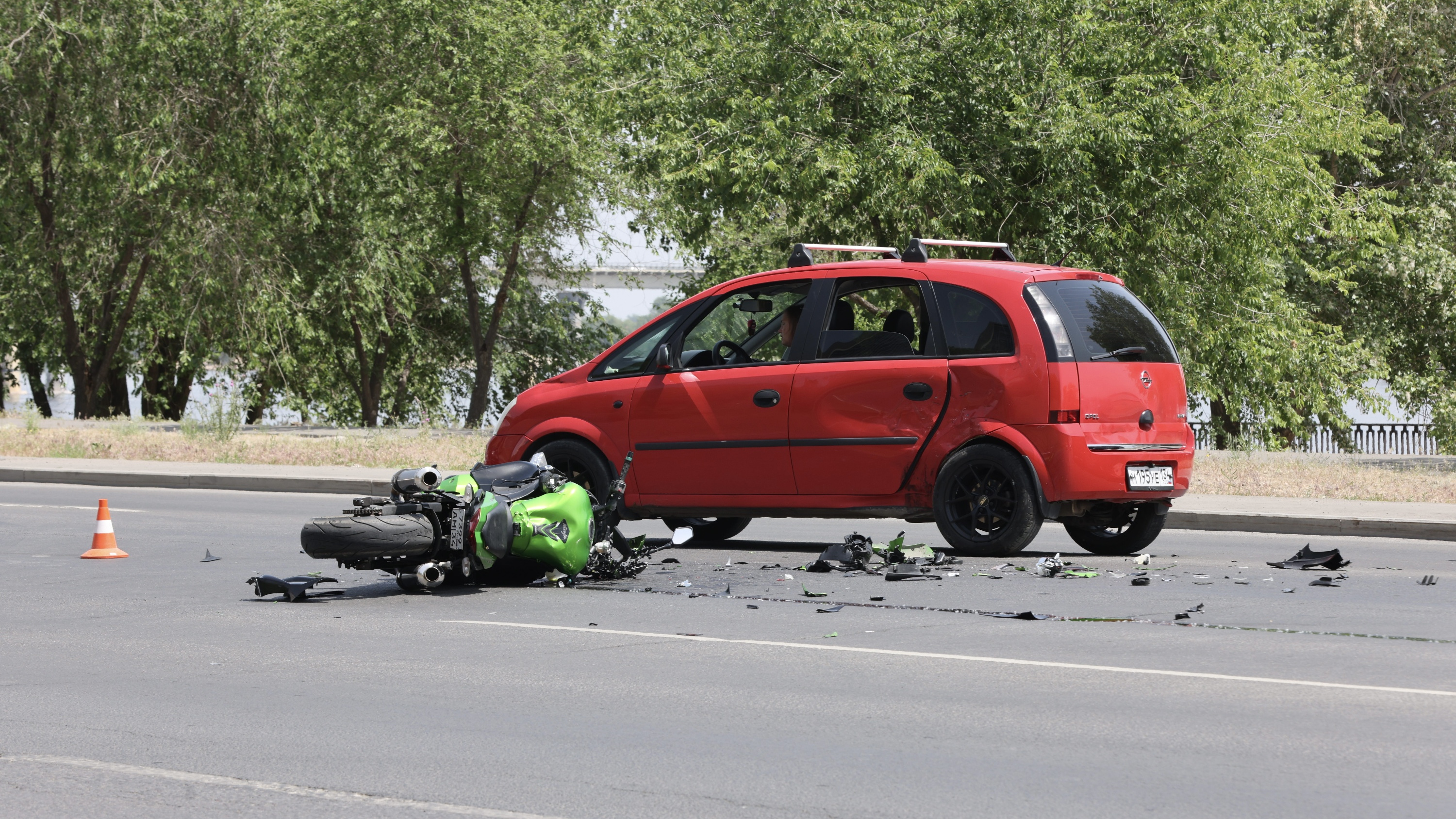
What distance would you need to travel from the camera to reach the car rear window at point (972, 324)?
10750mm

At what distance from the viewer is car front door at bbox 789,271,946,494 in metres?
10.9

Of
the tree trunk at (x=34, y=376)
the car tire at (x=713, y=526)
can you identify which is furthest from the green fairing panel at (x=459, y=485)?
the tree trunk at (x=34, y=376)

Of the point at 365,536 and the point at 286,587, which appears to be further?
the point at 286,587

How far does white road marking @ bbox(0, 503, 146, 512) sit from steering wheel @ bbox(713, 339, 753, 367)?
7.62 meters

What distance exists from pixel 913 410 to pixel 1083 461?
115 centimetres

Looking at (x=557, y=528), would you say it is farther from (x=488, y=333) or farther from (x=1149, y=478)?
(x=488, y=333)

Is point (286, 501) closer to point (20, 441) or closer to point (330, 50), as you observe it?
point (20, 441)

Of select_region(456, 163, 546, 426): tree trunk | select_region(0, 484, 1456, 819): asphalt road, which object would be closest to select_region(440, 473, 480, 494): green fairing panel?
select_region(0, 484, 1456, 819): asphalt road

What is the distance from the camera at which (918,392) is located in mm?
10859

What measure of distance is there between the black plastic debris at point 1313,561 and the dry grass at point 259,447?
38.8ft

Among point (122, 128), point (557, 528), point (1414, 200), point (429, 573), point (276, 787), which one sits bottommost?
point (276, 787)

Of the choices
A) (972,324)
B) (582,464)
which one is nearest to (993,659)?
(972,324)

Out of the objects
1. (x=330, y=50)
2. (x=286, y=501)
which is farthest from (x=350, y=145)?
(x=286, y=501)

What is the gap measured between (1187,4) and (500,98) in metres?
13.3
